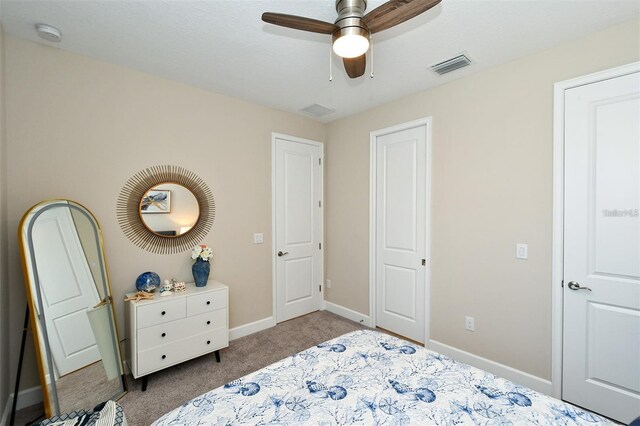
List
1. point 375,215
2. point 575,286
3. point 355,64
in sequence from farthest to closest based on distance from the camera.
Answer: point 375,215 < point 575,286 < point 355,64

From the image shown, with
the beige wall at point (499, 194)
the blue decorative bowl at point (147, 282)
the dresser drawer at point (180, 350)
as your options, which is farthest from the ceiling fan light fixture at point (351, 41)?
the dresser drawer at point (180, 350)

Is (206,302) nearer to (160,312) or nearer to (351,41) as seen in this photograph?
(160,312)

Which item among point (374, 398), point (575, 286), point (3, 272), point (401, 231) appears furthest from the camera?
point (401, 231)

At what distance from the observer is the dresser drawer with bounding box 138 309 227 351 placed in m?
2.28

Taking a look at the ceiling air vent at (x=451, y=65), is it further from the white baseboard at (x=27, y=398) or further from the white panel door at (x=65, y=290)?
the white baseboard at (x=27, y=398)

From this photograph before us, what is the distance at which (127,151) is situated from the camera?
2500mm

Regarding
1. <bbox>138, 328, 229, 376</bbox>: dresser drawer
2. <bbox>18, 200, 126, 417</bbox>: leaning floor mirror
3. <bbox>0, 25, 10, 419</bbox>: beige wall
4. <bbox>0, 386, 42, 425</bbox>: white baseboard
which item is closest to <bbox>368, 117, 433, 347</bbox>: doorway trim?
<bbox>138, 328, 229, 376</bbox>: dresser drawer

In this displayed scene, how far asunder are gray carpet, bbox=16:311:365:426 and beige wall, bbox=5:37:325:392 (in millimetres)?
293

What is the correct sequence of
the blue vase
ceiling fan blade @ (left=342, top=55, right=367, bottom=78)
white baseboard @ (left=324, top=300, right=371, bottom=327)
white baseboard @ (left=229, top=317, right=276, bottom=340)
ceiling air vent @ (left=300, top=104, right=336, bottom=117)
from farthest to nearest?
1. white baseboard @ (left=324, top=300, right=371, bottom=327)
2. ceiling air vent @ (left=300, top=104, right=336, bottom=117)
3. white baseboard @ (left=229, top=317, right=276, bottom=340)
4. the blue vase
5. ceiling fan blade @ (left=342, top=55, right=367, bottom=78)

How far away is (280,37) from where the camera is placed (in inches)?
80.3

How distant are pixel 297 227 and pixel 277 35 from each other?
2.21 m

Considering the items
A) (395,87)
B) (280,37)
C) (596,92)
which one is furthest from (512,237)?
(280,37)

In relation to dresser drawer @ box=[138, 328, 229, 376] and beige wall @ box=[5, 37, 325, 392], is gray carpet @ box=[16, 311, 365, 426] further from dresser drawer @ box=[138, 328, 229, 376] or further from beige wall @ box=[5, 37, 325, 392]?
beige wall @ box=[5, 37, 325, 392]

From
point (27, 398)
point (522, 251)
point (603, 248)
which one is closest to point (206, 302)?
point (27, 398)
